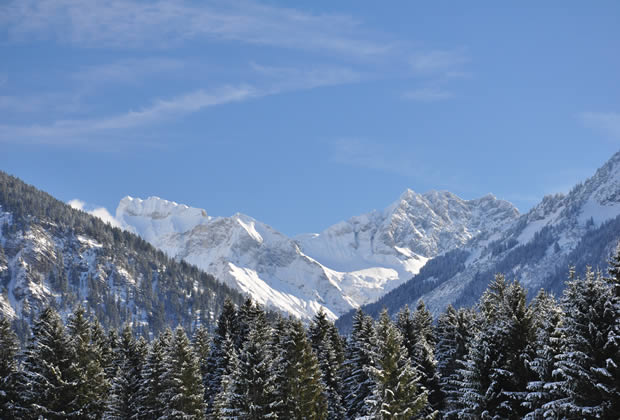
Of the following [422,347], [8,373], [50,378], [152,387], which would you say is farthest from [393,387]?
[8,373]

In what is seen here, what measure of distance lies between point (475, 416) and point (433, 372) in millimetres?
19664

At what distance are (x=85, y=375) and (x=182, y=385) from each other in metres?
7.77

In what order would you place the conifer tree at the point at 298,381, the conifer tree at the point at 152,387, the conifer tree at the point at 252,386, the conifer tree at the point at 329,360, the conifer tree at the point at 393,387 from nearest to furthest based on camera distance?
1. the conifer tree at the point at 393,387
2. the conifer tree at the point at 252,386
3. the conifer tree at the point at 298,381
4. the conifer tree at the point at 152,387
5. the conifer tree at the point at 329,360

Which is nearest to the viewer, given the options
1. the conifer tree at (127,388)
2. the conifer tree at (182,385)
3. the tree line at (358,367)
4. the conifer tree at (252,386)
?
the tree line at (358,367)

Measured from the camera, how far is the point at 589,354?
34.5 metres

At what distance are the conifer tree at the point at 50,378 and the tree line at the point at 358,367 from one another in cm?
10

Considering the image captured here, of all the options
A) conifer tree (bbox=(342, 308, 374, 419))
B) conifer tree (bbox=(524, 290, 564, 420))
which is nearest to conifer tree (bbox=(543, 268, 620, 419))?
conifer tree (bbox=(524, 290, 564, 420))

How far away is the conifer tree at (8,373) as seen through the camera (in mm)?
57156

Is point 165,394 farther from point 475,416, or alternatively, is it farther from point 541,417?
point 541,417

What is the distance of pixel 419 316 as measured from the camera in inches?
2997

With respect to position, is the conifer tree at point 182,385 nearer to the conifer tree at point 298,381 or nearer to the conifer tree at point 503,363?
the conifer tree at point 298,381

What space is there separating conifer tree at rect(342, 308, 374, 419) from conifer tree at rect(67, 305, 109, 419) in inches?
844

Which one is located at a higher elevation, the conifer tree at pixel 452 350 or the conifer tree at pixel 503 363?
the conifer tree at pixel 452 350

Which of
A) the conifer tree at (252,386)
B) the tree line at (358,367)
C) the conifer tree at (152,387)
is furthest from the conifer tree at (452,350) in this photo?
the conifer tree at (152,387)
